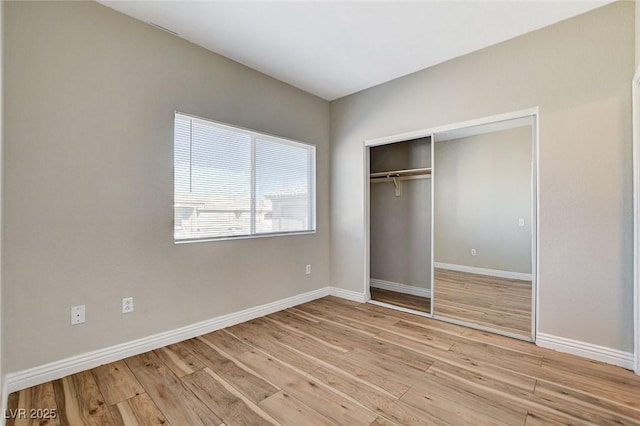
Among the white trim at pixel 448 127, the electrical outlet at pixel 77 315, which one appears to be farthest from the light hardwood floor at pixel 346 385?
the white trim at pixel 448 127

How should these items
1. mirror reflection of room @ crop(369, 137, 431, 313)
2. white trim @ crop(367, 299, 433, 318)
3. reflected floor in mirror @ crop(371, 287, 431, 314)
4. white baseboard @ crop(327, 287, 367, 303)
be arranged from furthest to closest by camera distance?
1. white baseboard @ crop(327, 287, 367, 303)
2. mirror reflection of room @ crop(369, 137, 431, 313)
3. reflected floor in mirror @ crop(371, 287, 431, 314)
4. white trim @ crop(367, 299, 433, 318)

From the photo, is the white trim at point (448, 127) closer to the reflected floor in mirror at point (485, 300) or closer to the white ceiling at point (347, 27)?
the white ceiling at point (347, 27)

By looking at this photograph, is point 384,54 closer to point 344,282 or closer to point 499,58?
point 499,58

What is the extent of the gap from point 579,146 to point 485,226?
107cm

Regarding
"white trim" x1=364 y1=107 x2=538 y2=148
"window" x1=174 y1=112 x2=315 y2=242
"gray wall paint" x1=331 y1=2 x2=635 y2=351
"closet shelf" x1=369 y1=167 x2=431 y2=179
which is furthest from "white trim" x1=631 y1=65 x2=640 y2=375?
"window" x1=174 y1=112 x2=315 y2=242

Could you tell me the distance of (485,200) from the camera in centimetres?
307

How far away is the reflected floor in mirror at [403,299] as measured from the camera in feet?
11.5

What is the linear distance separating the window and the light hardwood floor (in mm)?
1104

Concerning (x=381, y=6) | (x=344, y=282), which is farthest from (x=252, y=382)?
(x=381, y=6)

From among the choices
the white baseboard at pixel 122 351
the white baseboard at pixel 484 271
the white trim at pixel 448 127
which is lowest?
the white baseboard at pixel 122 351

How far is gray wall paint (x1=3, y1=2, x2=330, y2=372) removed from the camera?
189 cm

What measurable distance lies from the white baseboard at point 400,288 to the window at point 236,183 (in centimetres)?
136

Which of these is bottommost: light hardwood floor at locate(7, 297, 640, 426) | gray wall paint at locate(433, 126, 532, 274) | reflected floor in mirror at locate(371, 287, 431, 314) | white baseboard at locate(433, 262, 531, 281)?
light hardwood floor at locate(7, 297, 640, 426)

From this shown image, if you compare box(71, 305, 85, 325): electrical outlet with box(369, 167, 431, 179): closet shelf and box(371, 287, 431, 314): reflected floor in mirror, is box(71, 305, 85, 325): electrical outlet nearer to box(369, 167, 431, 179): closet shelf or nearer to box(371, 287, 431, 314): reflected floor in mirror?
box(371, 287, 431, 314): reflected floor in mirror
